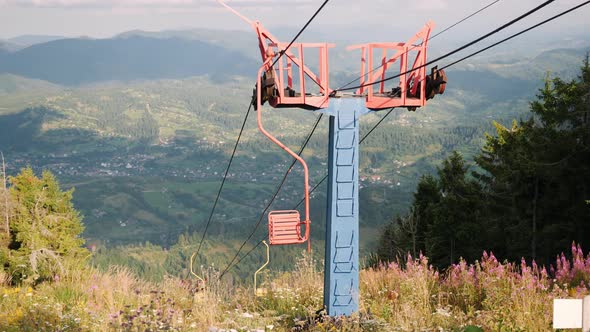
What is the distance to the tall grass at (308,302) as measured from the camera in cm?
687

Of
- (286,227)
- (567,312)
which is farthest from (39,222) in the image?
(567,312)

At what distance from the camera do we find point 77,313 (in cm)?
765

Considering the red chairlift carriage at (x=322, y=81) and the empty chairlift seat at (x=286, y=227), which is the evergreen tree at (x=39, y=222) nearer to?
the empty chairlift seat at (x=286, y=227)

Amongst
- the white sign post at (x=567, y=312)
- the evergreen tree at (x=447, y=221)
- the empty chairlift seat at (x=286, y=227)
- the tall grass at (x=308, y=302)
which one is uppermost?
the white sign post at (x=567, y=312)

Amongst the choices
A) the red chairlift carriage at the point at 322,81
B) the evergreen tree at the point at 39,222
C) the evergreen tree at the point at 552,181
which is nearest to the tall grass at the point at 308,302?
the red chairlift carriage at the point at 322,81

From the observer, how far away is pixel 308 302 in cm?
867

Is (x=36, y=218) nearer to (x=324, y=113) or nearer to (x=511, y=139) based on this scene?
(x=324, y=113)

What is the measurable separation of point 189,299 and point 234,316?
4.49ft

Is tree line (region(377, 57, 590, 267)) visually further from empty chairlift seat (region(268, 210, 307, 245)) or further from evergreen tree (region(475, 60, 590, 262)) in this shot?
empty chairlift seat (region(268, 210, 307, 245))

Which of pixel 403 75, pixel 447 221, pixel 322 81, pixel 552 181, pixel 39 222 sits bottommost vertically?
pixel 447 221

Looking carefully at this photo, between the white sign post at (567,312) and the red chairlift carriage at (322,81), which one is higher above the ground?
the red chairlift carriage at (322,81)

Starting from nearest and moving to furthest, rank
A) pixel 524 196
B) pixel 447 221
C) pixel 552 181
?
pixel 552 181 < pixel 524 196 < pixel 447 221

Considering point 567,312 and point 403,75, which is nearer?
point 567,312

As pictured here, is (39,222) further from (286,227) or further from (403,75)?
(403,75)
